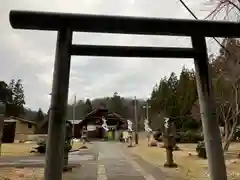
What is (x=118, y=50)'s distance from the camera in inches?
204

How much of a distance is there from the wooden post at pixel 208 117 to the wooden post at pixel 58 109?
2053 mm

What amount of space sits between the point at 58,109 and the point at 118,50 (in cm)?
136

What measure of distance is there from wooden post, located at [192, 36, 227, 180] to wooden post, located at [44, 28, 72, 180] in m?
2.05

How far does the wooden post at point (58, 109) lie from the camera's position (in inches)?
177

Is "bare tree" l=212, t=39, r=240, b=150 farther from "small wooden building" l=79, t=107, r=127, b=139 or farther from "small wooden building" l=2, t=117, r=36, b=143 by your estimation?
"small wooden building" l=79, t=107, r=127, b=139

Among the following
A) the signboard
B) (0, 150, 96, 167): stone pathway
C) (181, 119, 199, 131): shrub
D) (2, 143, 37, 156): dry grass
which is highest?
the signboard

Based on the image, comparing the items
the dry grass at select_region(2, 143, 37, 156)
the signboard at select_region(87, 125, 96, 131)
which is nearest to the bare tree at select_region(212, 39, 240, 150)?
the dry grass at select_region(2, 143, 37, 156)

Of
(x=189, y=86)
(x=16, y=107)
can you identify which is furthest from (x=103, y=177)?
(x=16, y=107)

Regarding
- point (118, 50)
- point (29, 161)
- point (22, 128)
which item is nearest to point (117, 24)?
point (118, 50)

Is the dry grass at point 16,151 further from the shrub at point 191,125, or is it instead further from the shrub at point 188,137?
the shrub at point 191,125

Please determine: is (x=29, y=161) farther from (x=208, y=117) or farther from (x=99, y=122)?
(x=99, y=122)

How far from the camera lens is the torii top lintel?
186 inches

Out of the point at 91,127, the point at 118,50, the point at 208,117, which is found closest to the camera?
the point at 208,117

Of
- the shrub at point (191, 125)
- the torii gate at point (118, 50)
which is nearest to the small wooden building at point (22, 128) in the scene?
the shrub at point (191, 125)
